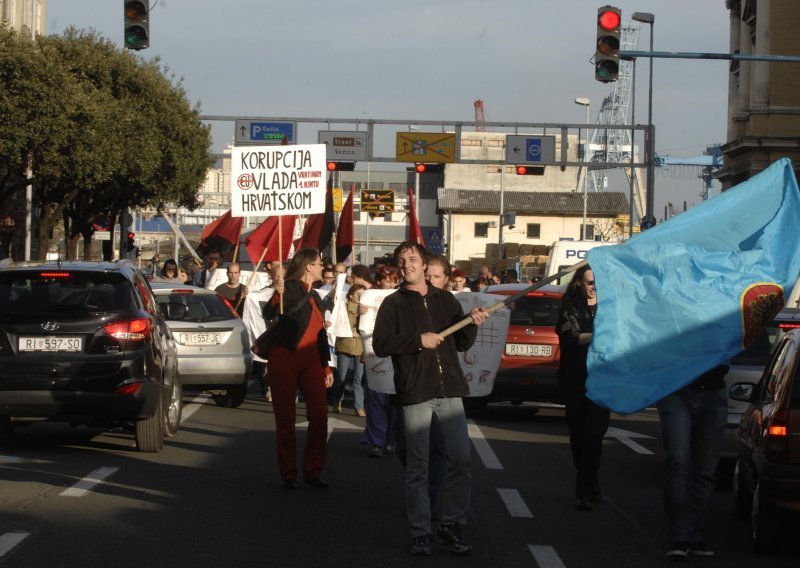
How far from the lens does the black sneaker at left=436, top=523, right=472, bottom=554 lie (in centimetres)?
823

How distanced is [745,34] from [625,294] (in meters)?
49.9

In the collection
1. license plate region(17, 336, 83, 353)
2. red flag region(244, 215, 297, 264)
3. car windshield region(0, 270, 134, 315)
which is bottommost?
license plate region(17, 336, 83, 353)

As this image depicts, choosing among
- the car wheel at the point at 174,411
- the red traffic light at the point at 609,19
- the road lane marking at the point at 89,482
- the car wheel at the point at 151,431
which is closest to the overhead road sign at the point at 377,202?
the red traffic light at the point at 609,19

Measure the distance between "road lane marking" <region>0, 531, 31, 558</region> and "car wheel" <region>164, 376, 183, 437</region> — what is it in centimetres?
538

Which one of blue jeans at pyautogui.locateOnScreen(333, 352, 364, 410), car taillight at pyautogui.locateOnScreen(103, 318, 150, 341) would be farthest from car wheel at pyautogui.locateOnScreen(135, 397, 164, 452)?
blue jeans at pyautogui.locateOnScreen(333, 352, 364, 410)

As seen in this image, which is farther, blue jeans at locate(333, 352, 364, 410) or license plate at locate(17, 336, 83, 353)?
blue jeans at locate(333, 352, 364, 410)

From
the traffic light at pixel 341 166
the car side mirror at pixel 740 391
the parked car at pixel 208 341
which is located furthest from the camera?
the traffic light at pixel 341 166

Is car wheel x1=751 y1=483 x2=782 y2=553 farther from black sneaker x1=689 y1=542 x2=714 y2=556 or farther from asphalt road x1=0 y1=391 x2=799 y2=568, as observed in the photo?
black sneaker x1=689 y1=542 x2=714 y2=556

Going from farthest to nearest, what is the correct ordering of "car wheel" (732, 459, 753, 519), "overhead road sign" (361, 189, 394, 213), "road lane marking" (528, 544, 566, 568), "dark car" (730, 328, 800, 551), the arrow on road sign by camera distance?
"overhead road sign" (361, 189, 394, 213), the arrow on road sign, "car wheel" (732, 459, 753, 519), "dark car" (730, 328, 800, 551), "road lane marking" (528, 544, 566, 568)

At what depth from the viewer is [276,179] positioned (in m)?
17.3

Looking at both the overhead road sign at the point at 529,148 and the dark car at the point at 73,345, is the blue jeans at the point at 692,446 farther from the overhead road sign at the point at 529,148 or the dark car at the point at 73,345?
the overhead road sign at the point at 529,148

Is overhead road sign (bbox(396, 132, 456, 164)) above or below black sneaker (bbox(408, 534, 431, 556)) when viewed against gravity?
above

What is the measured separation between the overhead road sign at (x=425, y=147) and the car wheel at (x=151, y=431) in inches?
1314

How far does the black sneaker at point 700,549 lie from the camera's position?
8.41 m
